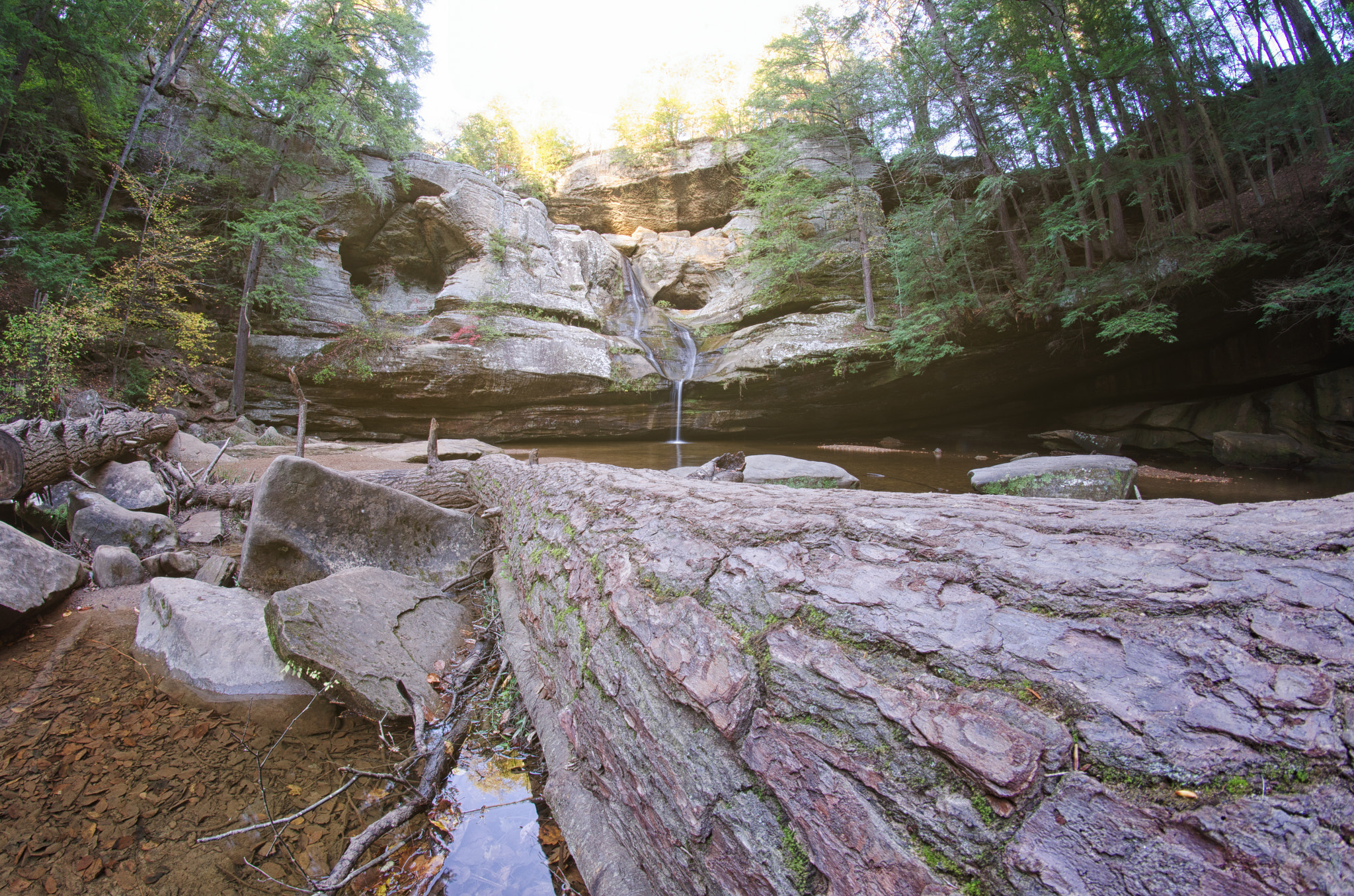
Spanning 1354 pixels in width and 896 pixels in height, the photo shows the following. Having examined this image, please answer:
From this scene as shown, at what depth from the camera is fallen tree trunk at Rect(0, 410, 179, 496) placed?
4.02 metres

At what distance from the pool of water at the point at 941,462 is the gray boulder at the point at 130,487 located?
189 inches

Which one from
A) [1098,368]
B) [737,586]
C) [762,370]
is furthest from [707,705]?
[1098,368]

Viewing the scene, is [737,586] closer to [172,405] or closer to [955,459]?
[955,459]

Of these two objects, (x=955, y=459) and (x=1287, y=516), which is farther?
(x=955, y=459)

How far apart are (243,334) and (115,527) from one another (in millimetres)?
9438

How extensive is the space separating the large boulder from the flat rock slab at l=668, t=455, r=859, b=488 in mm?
3925

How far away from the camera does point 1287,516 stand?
3.51 ft

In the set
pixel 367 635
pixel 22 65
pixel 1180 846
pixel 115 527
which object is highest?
pixel 22 65

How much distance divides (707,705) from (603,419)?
13064mm

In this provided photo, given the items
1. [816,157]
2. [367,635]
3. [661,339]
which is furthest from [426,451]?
[816,157]

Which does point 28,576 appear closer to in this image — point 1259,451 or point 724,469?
point 724,469

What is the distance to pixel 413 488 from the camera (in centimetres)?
470

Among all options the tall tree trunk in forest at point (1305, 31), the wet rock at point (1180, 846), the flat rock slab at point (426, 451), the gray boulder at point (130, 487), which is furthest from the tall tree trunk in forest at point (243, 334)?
the tall tree trunk in forest at point (1305, 31)

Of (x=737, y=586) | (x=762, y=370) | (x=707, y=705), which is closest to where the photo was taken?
(x=707, y=705)
